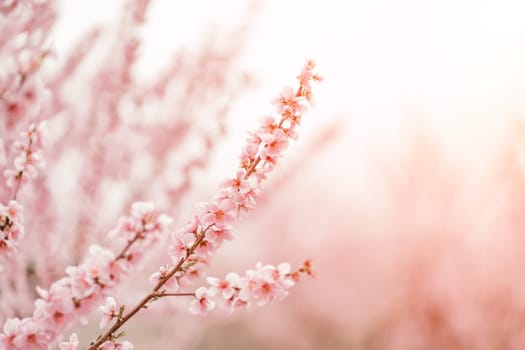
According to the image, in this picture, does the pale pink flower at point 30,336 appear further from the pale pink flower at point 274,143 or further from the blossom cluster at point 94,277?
the pale pink flower at point 274,143

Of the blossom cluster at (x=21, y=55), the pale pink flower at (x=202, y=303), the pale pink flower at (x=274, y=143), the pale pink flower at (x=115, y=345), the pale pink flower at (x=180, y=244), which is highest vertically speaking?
the blossom cluster at (x=21, y=55)

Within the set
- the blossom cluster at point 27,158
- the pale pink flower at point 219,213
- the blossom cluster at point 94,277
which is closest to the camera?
the blossom cluster at point 94,277

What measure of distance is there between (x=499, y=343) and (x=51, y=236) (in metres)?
1.91

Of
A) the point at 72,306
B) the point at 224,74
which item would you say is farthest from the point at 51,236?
the point at 72,306

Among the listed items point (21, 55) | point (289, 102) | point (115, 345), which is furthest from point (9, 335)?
point (21, 55)

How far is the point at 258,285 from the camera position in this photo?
80 cm

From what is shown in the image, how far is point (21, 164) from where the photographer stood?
96 cm

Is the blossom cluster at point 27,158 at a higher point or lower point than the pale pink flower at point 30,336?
higher

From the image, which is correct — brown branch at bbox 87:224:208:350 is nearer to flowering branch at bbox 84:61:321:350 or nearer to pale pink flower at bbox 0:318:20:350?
flowering branch at bbox 84:61:321:350

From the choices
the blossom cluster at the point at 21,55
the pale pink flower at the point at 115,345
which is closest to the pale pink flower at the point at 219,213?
the pale pink flower at the point at 115,345

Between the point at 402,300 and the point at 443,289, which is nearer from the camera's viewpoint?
the point at 443,289

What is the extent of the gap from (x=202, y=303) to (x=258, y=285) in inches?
4.9

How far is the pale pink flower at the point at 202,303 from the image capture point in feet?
2.86

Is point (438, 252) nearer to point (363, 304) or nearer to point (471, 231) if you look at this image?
point (471, 231)
